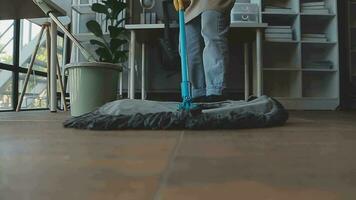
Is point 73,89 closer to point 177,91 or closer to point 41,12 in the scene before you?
point 41,12

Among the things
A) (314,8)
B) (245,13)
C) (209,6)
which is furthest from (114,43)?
(314,8)

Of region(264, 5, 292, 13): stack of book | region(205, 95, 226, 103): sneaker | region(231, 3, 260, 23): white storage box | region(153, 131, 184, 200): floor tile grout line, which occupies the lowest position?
region(153, 131, 184, 200): floor tile grout line

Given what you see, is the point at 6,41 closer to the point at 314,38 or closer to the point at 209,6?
the point at 209,6

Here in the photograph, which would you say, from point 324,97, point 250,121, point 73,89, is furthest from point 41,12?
point 324,97

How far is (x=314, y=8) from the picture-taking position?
392cm

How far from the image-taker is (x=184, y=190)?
45 cm

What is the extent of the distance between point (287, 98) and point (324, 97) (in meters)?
0.43

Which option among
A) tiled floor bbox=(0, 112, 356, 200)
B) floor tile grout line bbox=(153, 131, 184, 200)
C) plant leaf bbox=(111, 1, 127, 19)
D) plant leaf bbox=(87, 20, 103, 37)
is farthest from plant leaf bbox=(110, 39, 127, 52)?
floor tile grout line bbox=(153, 131, 184, 200)

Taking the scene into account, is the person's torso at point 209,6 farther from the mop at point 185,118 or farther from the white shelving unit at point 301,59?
the white shelving unit at point 301,59

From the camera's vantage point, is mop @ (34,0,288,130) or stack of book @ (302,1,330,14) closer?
mop @ (34,0,288,130)

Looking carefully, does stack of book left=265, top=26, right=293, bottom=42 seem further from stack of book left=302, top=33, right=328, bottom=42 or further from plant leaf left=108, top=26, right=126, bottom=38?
plant leaf left=108, top=26, right=126, bottom=38

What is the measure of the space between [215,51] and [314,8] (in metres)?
2.45

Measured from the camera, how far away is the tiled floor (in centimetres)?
44

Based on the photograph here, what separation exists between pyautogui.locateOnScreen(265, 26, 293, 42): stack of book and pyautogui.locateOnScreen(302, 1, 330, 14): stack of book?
0.28m
